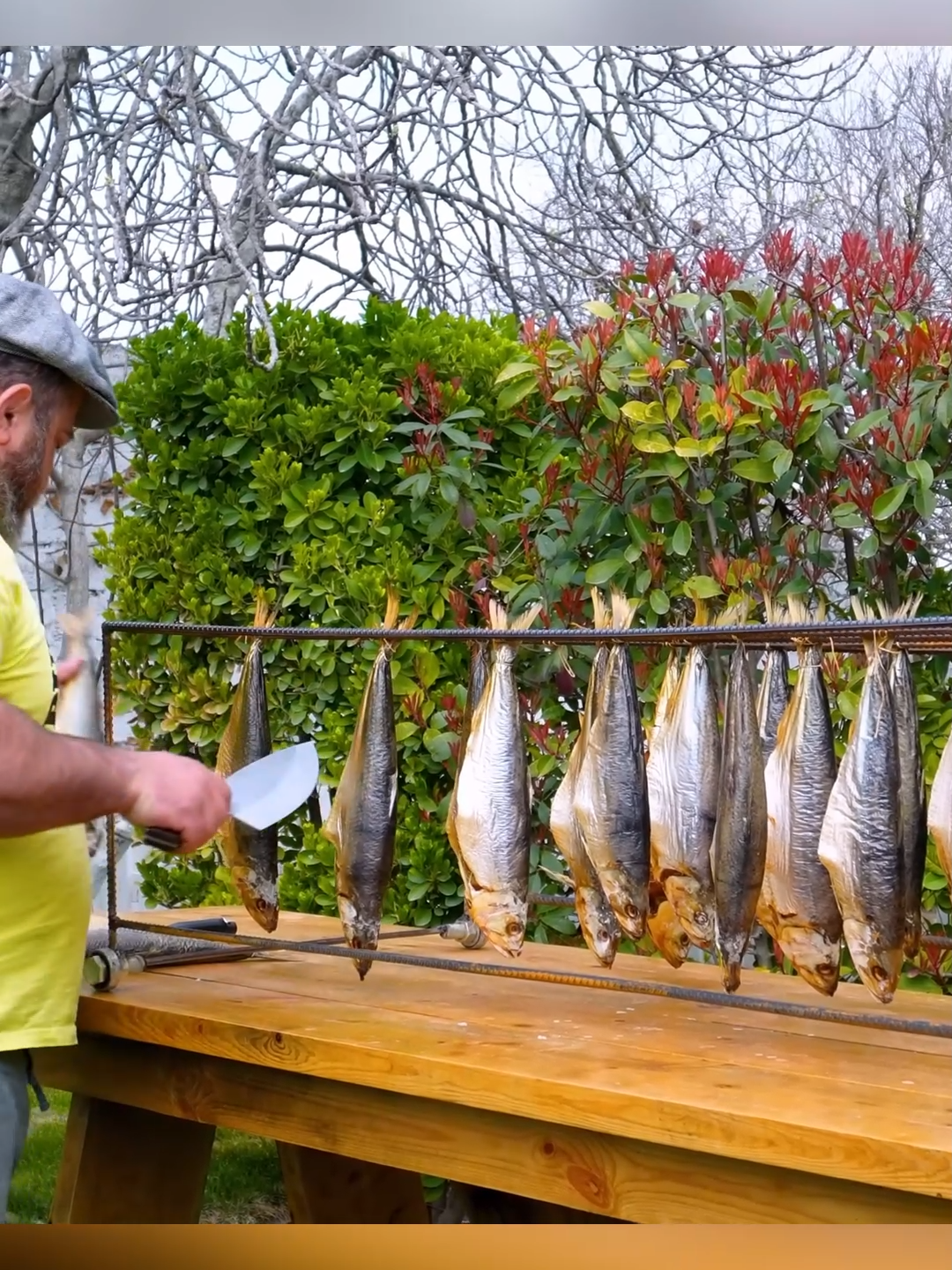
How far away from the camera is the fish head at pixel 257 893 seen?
2.33m

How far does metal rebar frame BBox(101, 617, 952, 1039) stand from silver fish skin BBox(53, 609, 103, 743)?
13 centimetres

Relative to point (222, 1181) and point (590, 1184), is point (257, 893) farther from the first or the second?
point (222, 1181)

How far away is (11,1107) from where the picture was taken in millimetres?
1916

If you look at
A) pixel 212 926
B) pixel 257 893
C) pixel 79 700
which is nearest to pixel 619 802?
pixel 257 893

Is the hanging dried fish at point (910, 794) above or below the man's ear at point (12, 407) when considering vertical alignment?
below

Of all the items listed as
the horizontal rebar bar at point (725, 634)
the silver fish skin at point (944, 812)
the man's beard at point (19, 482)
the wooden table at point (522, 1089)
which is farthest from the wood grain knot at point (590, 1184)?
the man's beard at point (19, 482)

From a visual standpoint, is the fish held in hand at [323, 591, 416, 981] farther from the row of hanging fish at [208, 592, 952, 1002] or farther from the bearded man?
the bearded man

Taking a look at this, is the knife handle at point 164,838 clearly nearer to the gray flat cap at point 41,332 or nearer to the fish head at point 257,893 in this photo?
the fish head at point 257,893

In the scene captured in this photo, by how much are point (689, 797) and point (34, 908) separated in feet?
3.02

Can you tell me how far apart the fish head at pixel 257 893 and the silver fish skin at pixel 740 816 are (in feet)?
2.75

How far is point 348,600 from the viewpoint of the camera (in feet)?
11.3

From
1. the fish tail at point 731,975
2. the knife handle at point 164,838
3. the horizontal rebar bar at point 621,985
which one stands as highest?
the knife handle at point 164,838
